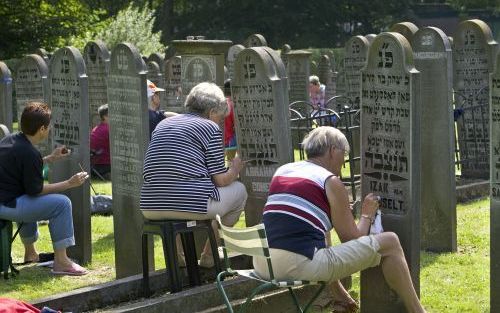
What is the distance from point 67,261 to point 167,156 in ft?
7.01

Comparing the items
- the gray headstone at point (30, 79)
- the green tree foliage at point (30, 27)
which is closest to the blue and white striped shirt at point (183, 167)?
the gray headstone at point (30, 79)

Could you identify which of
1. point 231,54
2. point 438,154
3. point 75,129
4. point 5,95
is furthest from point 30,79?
point 438,154

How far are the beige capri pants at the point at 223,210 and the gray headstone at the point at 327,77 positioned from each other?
1547 cm

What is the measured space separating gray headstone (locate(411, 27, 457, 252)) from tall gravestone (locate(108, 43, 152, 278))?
8.94 feet

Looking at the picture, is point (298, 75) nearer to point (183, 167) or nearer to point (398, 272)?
point (183, 167)

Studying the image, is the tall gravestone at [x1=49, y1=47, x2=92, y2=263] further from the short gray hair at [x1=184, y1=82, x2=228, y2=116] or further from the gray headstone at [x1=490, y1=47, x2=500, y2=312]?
the gray headstone at [x1=490, y1=47, x2=500, y2=312]

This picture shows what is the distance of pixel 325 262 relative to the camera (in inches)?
267

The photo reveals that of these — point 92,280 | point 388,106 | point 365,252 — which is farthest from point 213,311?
point 92,280

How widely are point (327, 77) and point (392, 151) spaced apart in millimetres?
19431

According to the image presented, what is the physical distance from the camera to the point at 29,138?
920 cm

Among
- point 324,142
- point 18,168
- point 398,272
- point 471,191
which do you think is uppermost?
point 324,142

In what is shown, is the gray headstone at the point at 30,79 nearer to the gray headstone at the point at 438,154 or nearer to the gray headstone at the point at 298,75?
the gray headstone at the point at 438,154

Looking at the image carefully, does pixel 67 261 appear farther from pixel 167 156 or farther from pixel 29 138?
pixel 167 156

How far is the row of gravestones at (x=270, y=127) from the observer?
7.58m
